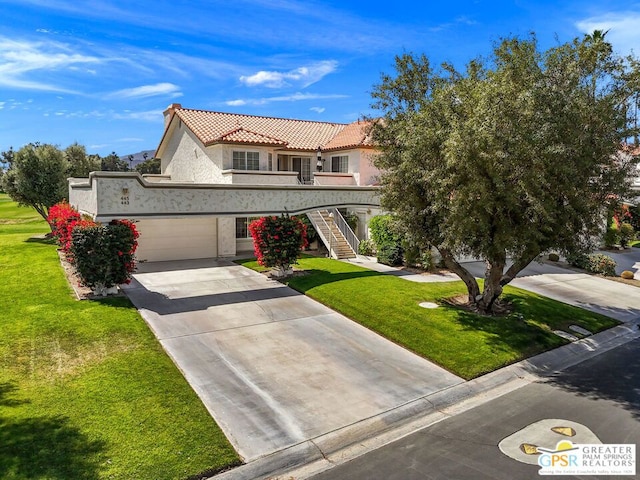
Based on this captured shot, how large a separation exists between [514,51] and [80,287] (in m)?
15.2

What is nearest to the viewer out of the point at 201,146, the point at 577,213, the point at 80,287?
the point at 577,213

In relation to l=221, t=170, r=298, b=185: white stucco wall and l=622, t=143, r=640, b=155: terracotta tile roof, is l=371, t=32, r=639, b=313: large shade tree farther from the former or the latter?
l=221, t=170, r=298, b=185: white stucco wall

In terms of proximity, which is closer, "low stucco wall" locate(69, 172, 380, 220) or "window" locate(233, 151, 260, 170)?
"low stucco wall" locate(69, 172, 380, 220)

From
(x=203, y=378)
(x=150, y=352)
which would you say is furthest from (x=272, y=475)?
(x=150, y=352)

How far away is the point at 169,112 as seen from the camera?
99.9 ft

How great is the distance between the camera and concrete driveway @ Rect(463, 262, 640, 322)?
1598 centimetres

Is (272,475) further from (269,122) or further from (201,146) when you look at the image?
(269,122)

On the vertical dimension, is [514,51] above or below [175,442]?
above

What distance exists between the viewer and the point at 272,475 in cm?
663

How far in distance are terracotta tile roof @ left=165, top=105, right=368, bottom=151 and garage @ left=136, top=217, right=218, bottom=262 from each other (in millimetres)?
4505

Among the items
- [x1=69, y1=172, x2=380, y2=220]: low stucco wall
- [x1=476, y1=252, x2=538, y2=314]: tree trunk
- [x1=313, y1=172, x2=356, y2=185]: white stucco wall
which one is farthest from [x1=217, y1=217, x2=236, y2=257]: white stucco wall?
[x1=476, y1=252, x2=538, y2=314]: tree trunk

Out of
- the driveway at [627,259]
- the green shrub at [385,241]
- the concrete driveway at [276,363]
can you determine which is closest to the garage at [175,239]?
the concrete driveway at [276,363]

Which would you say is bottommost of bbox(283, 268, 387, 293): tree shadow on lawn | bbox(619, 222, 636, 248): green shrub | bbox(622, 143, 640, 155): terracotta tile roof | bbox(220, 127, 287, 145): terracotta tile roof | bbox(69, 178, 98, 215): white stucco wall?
bbox(283, 268, 387, 293): tree shadow on lawn

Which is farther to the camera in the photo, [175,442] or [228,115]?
[228,115]
